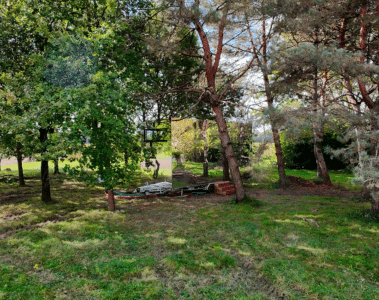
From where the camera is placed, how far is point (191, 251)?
5.00 meters

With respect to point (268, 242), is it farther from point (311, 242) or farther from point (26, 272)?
point (26, 272)

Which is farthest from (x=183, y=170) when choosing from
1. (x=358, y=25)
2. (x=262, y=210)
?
(x=358, y=25)

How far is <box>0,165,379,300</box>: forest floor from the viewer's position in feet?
12.1

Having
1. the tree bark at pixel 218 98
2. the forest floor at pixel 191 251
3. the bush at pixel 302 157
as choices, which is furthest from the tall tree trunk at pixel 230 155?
the bush at pixel 302 157

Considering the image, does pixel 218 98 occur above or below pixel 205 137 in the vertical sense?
above

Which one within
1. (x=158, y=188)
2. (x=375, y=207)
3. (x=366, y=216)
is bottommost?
A: (x=366, y=216)

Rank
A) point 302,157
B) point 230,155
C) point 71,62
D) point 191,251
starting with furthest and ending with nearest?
point 302,157 < point 230,155 < point 71,62 < point 191,251

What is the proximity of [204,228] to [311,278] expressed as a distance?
115 inches

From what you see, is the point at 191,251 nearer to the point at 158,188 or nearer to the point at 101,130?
the point at 101,130

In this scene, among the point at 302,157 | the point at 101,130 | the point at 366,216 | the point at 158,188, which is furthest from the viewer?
the point at 302,157

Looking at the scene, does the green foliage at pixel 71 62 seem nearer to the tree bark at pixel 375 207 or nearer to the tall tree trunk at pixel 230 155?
the tall tree trunk at pixel 230 155

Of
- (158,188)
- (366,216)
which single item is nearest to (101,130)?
(158,188)

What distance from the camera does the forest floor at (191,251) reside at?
3701 millimetres

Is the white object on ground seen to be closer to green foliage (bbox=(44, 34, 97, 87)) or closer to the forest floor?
the forest floor
